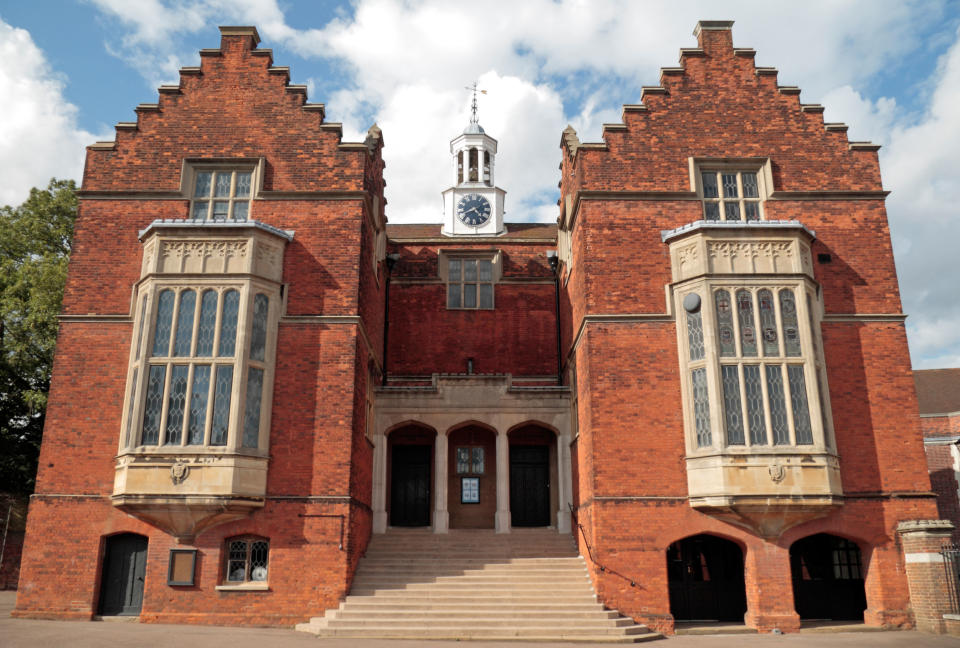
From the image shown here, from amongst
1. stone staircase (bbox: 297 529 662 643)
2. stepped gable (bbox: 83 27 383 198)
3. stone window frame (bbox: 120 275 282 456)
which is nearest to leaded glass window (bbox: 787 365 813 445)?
stone staircase (bbox: 297 529 662 643)

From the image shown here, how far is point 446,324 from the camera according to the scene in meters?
23.3

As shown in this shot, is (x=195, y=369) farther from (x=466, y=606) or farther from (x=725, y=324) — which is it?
(x=725, y=324)

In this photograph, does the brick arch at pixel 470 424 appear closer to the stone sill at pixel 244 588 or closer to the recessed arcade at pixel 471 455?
the recessed arcade at pixel 471 455

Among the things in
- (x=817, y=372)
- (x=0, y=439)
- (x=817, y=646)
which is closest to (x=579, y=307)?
(x=817, y=372)

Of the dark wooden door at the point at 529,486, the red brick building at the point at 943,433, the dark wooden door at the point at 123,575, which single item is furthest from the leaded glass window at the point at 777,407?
the red brick building at the point at 943,433

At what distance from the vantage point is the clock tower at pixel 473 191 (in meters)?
33.5

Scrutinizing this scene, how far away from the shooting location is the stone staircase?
13680 millimetres

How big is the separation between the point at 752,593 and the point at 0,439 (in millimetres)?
21703

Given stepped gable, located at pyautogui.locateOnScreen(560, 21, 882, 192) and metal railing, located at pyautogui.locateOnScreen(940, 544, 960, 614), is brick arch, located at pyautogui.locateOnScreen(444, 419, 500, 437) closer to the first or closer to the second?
stepped gable, located at pyautogui.locateOnScreen(560, 21, 882, 192)

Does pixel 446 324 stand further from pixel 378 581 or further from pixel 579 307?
pixel 378 581

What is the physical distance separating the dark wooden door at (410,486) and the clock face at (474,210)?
14807mm

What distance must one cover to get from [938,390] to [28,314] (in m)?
37.0

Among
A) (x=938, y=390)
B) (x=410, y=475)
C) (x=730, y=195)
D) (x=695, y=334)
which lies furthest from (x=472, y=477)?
(x=938, y=390)

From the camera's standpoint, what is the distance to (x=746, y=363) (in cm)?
1534
